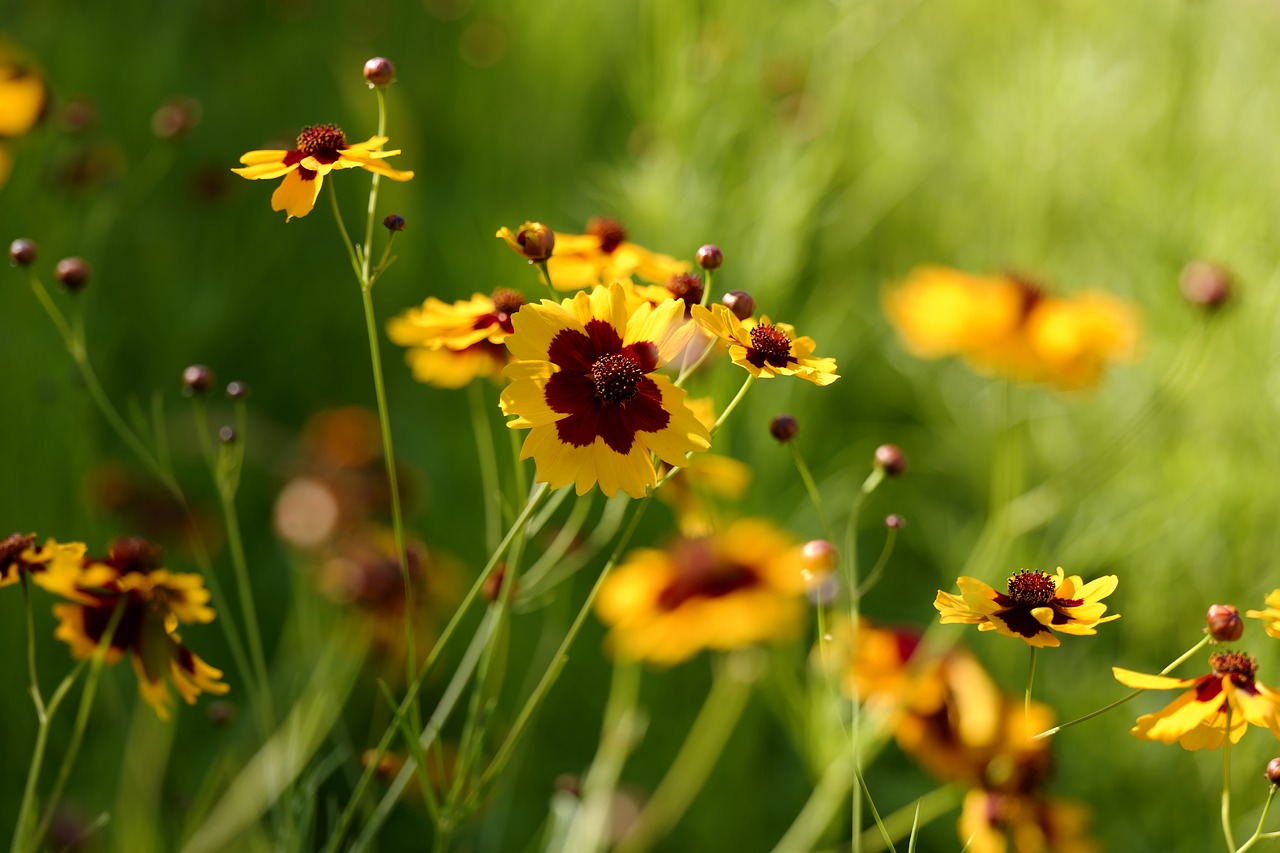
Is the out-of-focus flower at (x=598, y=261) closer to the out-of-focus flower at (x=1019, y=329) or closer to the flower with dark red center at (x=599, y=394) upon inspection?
the flower with dark red center at (x=599, y=394)

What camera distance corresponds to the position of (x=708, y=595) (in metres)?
1.38

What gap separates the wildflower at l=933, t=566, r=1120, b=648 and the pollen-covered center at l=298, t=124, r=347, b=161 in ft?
1.46

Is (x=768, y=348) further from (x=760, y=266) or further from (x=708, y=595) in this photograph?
(x=760, y=266)

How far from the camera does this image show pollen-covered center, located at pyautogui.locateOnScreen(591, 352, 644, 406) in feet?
2.24

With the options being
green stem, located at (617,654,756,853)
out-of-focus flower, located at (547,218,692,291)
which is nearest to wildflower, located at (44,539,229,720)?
out-of-focus flower, located at (547,218,692,291)

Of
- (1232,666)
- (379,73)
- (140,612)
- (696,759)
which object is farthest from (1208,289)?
(140,612)

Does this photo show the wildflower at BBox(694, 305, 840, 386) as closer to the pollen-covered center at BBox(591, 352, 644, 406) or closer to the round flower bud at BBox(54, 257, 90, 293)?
the pollen-covered center at BBox(591, 352, 644, 406)

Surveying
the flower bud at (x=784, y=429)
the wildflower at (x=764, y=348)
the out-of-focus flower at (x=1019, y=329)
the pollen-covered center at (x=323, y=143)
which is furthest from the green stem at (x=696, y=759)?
the pollen-covered center at (x=323, y=143)

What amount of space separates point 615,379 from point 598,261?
21 centimetres

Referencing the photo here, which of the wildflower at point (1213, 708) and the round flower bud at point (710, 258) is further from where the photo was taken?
the round flower bud at point (710, 258)

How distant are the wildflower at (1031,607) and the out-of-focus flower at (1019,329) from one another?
2.82 ft

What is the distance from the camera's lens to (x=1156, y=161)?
2.06 m

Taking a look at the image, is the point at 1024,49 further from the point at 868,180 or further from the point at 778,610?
the point at 778,610

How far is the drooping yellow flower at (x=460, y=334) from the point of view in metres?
0.77
